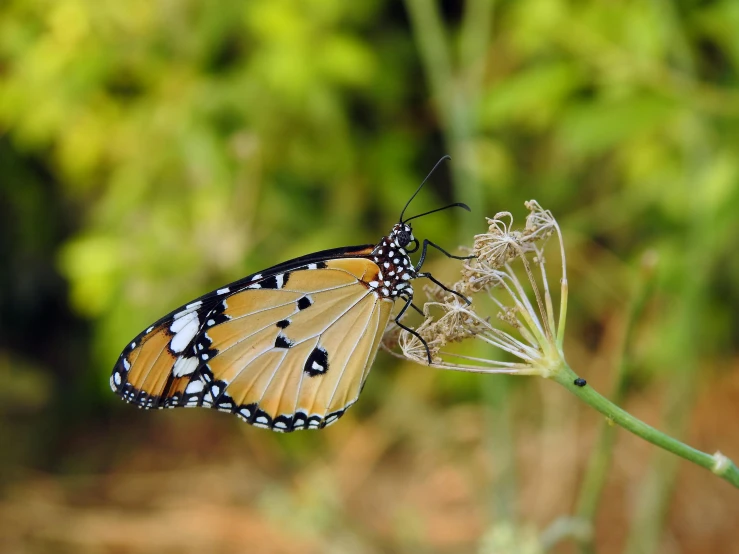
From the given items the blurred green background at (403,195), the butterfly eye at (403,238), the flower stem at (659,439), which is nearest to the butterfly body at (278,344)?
the butterfly eye at (403,238)

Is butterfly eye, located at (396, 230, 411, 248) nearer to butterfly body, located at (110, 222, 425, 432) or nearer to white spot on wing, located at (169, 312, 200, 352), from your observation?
butterfly body, located at (110, 222, 425, 432)

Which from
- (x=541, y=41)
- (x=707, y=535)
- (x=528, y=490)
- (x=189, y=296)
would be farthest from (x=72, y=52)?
(x=707, y=535)

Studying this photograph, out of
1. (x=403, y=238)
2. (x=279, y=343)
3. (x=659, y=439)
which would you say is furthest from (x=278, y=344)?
(x=659, y=439)

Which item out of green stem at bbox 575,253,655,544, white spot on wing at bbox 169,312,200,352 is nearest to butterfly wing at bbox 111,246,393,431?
white spot on wing at bbox 169,312,200,352

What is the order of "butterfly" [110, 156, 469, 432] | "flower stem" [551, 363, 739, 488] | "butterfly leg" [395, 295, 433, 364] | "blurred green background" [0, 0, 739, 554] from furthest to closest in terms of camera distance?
"blurred green background" [0, 0, 739, 554]
"butterfly" [110, 156, 469, 432]
"butterfly leg" [395, 295, 433, 364]
"flower stem" [551, 363, 739, 488]

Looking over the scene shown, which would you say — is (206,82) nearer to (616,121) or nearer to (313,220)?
(313,220)

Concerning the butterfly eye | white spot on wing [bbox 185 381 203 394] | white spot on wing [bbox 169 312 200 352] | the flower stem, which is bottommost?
the flower stem

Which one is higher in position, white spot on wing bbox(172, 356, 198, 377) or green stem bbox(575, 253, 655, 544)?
white spot on wing bbox(172, 356, 198, 377)
